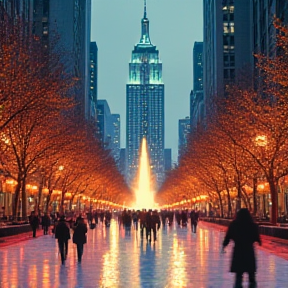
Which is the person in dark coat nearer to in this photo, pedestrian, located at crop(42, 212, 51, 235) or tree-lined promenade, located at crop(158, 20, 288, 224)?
tree-lined promenade, located at crop(158, 20, 288, 224)

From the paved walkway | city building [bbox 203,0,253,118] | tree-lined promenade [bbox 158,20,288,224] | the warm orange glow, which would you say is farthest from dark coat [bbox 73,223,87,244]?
city building [bbox 203,0,253,118]

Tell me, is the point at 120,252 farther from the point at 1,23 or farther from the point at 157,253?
the point at 1,23

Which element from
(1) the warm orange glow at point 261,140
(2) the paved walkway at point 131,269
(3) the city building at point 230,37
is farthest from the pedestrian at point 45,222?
(3) the city building at point 230,37

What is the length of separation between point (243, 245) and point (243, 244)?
21 millimetres

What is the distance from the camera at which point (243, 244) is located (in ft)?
45.5

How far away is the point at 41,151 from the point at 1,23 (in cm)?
1750

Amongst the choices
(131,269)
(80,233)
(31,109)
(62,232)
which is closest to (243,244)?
(131,269)

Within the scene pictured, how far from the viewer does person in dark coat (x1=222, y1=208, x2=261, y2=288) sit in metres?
A: 13.6

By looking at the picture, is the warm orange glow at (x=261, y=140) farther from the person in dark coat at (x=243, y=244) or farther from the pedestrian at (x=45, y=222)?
the person in dark coat at (x=243, y=244)

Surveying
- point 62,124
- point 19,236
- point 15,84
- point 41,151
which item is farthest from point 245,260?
point 62,124

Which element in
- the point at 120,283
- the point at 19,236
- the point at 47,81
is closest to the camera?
the point at 120,283

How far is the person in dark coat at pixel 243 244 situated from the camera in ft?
44.7

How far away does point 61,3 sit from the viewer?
148000 mm

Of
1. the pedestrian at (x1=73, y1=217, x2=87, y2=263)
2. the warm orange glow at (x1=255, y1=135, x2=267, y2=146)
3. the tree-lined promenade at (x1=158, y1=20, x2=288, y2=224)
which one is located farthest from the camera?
the warm orange glow at (x1=255, y1=135, x2=267, y2=146)
